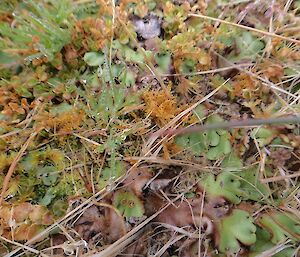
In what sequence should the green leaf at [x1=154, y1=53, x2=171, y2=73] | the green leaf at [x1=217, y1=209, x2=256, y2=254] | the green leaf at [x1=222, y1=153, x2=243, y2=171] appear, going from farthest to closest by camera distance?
the green leaf at [x1=154, y1=53, x2=171, y2=73] < the green leaf at [x1=222, y1=153, x2=243, y2=171] < the green leaf at [x1=217, y1=209, x2=256, y2=254]

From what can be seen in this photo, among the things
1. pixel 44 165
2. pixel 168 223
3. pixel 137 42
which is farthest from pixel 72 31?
pixel 168 223

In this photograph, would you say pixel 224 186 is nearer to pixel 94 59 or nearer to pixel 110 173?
pixel 110 173

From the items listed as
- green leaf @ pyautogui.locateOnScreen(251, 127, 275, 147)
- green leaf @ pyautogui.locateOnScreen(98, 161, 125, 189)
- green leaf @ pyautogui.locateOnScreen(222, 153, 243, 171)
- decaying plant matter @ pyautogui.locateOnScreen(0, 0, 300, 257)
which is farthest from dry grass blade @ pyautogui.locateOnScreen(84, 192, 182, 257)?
green leaf @ pyautogui.locateOnScreen(251, 127, 275, 147)

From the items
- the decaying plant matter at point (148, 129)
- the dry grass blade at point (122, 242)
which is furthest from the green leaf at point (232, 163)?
the dry grass blade at point (122, 242)

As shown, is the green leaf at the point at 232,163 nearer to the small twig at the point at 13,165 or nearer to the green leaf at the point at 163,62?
the green leaf at the point at 163,62

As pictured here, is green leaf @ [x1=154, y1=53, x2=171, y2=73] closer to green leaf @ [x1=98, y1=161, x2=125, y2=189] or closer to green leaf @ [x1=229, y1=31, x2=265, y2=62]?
green leaf @ [x1=229, y1=31, x2=265, y2=62]

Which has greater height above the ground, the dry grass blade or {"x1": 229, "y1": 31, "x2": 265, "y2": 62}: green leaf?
{"x1": 229, "y1": 31, "x2": 265, "y2": 62}: green leaf

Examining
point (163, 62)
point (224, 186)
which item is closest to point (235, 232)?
point (224, 186)
